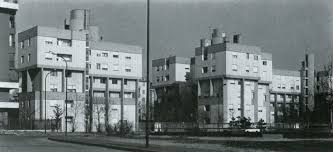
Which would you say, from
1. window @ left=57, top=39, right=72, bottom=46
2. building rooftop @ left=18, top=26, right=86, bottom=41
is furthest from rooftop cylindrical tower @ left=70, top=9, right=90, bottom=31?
window @ left=57, top=39, right=72, bottom=46

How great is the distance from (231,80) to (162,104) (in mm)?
20890

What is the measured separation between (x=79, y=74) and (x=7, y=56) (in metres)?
14.6

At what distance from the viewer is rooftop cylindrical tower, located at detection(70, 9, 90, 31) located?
9731cm

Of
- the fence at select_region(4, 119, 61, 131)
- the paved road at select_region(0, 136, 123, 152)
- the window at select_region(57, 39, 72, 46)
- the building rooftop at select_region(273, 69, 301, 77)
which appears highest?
the window at select_region(57, 39, 72, 46)

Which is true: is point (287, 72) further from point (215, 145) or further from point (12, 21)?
point (215, 145)

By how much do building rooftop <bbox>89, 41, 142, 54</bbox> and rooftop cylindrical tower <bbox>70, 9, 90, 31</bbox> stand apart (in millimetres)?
4138

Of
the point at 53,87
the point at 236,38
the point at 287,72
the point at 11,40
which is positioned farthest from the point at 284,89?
the point at 11,40

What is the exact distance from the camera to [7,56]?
81.8 meters

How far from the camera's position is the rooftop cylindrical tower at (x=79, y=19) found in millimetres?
97312

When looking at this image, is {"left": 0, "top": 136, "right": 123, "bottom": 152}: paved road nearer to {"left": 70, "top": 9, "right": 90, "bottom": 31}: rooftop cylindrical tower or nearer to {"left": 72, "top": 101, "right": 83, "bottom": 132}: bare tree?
{"left": 72, "top": 101, "right": 83, "bottom": 132}: bare tree

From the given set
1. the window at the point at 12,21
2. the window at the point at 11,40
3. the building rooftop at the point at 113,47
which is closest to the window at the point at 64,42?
the building rooftop at the point at 113,47

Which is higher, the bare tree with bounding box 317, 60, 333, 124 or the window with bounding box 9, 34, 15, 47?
the window with bounding box 9, 34, 15, 47

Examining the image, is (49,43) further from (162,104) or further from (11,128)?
(162,104)

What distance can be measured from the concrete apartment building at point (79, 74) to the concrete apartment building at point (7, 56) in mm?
3786
